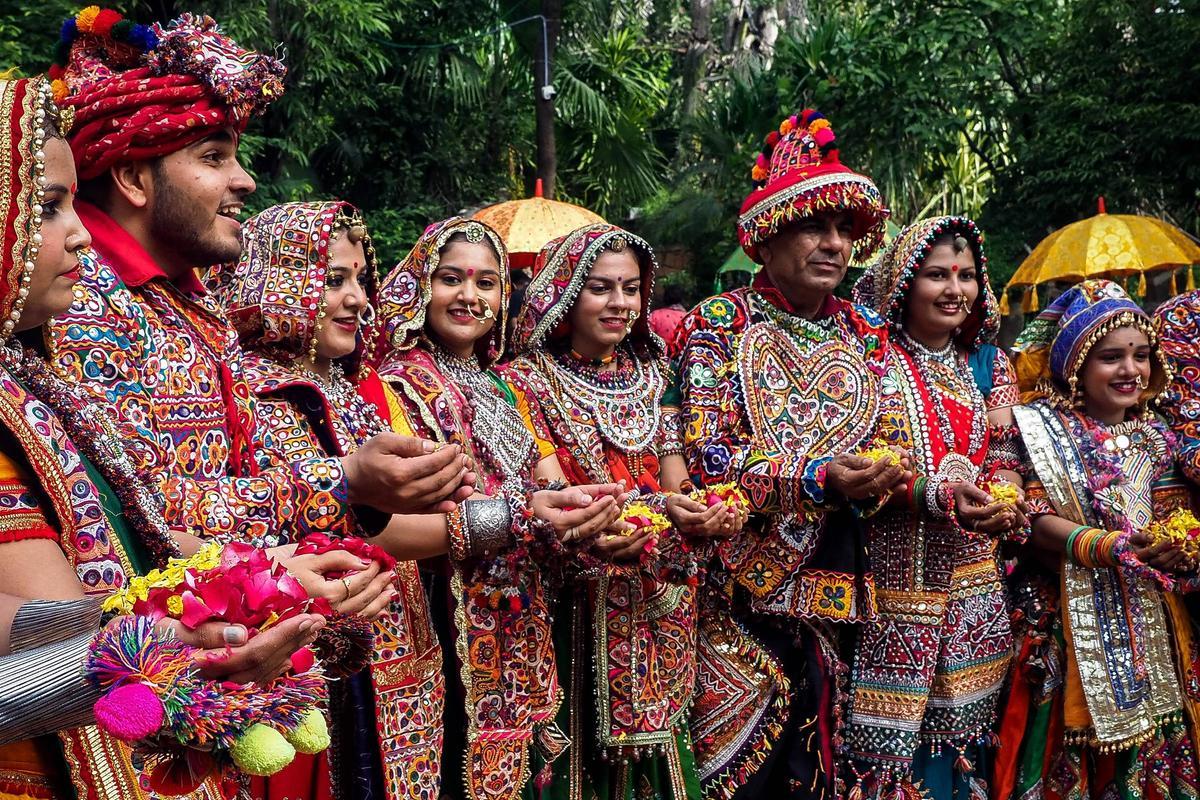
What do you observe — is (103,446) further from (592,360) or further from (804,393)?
(804,393)

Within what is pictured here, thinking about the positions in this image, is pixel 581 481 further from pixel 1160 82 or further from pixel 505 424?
pixel 1160 82

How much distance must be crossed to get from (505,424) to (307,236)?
971mm

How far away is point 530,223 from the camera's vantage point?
8000 millimetres

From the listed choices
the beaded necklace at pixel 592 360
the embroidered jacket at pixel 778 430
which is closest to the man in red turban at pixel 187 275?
the beaded necklace at pixel 592 360

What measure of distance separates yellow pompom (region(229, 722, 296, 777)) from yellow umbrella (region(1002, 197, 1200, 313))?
7.60 m

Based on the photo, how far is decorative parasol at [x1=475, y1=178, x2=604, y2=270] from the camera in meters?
7.80

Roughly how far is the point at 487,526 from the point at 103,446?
1432 millimetres

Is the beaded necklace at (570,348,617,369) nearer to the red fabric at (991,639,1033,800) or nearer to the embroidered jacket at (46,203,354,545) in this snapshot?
the embroidered jacket at (46,203,354,545)

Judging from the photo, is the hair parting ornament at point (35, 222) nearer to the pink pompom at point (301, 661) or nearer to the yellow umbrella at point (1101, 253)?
the pink pompom at point (301, 661)

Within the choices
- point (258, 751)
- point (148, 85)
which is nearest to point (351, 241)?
point (148, 85)

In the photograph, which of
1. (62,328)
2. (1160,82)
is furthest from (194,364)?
(1160,82)

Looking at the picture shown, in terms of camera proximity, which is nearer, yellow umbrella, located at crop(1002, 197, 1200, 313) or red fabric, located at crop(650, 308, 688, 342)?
red fabric, located at crop(650, 308, 688, 342)

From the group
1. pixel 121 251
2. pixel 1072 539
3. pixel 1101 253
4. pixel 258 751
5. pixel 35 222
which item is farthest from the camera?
pixel 1101 253

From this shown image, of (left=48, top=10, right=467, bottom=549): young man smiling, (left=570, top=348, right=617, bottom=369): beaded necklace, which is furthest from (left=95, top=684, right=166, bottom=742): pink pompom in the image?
(left=570, top=348, right=617, bottom=369): beaded necklace
